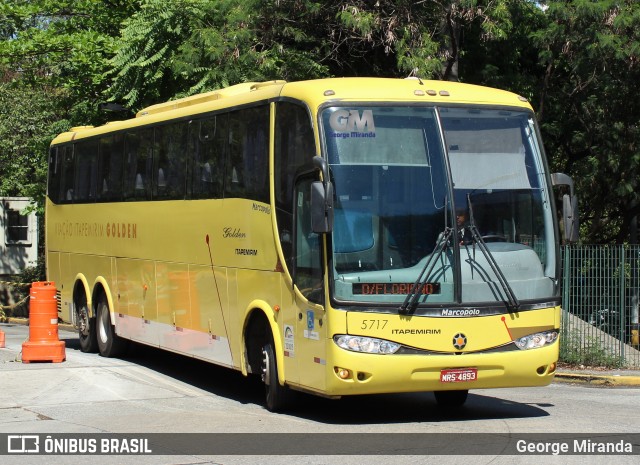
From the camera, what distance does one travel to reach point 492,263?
10.9 metres

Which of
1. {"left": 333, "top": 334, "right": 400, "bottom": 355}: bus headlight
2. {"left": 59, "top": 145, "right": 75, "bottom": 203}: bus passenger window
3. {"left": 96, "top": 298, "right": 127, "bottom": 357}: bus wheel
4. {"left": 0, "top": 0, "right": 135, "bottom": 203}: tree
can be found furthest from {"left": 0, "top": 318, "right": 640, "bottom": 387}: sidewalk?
{"left": 0, "top": 0, "right": 135, "bottom": 203}: tree

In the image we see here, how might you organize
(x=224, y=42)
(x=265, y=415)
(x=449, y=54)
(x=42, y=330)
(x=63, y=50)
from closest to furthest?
(x=265, y=415) < (x=42, y=330) < (x=449, y=54) < (x=224, y=42) < (x=63, y=50)

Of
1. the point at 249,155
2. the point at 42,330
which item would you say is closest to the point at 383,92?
the point at 249,155

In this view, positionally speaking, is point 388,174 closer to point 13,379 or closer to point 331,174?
point 331,174

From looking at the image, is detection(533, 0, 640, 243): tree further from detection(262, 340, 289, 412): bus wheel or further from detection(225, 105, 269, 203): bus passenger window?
detection(262, 340, 289, 412): bus wheel

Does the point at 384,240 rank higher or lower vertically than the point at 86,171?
lower

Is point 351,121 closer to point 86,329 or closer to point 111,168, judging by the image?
point 111,168

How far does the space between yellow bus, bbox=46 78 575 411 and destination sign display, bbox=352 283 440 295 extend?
0.05 ft

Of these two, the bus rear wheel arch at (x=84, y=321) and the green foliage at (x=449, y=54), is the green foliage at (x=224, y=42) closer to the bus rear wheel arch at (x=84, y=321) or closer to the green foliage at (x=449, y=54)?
the green foliage at (x=449, y=54)


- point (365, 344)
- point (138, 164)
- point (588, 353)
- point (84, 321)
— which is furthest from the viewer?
point (84, 321)

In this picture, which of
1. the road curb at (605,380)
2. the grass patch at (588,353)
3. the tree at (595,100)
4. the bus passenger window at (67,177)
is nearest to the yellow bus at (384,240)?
the road curb at (605,380)

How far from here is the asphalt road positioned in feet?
30.2

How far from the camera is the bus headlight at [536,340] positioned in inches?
433

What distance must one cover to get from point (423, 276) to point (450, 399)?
8.50 ft
